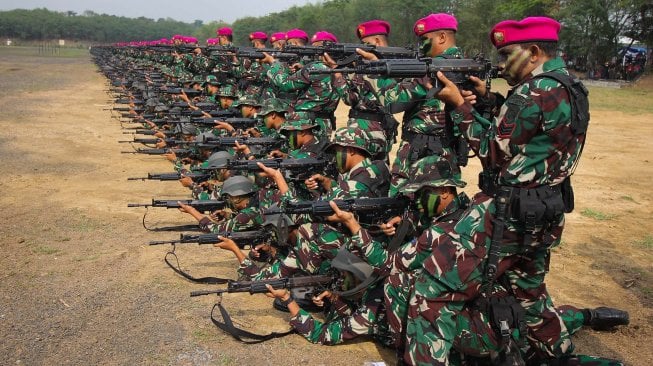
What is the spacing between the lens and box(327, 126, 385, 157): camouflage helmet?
471 centimetres

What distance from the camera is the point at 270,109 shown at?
7.27 meters

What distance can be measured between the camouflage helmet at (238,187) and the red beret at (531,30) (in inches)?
150

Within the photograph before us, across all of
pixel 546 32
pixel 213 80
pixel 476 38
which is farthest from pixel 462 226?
pixel 476 38

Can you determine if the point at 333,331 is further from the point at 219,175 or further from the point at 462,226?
the point at 219,175

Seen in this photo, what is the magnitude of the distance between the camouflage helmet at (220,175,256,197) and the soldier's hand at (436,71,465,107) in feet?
11.1

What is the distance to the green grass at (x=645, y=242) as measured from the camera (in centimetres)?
672

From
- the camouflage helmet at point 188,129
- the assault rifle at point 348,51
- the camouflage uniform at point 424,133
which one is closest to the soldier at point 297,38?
the assault rifle at point 348,51

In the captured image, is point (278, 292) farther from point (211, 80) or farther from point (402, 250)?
point (211, 80)

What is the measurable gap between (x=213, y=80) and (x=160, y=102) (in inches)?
106

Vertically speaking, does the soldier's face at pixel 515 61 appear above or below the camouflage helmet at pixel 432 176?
above

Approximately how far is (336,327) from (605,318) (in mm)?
2291

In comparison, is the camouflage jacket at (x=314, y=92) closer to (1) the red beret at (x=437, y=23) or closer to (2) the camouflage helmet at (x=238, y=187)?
(2) the camouflage helmet at (x=238, y=187)

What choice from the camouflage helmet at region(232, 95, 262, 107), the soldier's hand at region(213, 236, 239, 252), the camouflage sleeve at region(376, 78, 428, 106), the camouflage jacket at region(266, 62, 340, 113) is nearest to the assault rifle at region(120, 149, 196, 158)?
the camouflage helmet at region(232, 95, 262, 107)

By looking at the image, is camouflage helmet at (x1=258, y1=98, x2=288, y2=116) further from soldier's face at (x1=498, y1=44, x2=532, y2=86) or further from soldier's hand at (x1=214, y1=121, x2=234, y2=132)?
soldier's face at (x1=498, y1=44, x2=532, y2=86)
